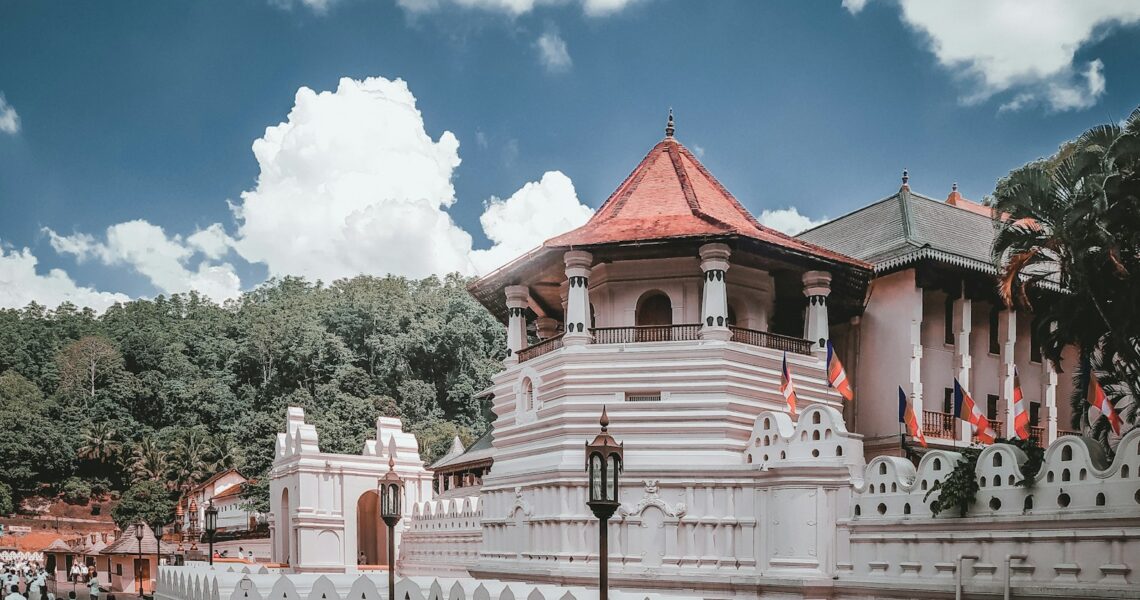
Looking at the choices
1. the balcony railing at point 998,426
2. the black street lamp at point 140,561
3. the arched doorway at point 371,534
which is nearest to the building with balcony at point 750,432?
the balcony railing at point 998,426

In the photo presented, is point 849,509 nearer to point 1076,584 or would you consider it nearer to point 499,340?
point 1076,584

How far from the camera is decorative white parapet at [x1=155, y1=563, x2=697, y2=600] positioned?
12320 mm

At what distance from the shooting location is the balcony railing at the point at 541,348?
23484 mm

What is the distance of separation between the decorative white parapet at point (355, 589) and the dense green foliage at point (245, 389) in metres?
43.7

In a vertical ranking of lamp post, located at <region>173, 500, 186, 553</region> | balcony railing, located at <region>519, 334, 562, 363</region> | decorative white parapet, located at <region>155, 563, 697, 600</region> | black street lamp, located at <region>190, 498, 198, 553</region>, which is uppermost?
balcony railing, located at <region>519, 334, 562, 363</region>

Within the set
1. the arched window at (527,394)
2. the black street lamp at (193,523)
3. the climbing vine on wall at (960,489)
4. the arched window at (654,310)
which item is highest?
the arched window at (654,310)

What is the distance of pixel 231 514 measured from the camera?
56.6m

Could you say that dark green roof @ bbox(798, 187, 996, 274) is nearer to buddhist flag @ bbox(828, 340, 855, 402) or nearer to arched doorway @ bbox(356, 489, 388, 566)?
buddhist flag @ bbox(828, 340, 855, 402)

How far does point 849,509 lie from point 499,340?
5941 centimetres

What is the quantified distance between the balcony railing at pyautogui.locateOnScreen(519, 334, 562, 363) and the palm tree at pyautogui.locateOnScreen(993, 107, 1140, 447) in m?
9.61

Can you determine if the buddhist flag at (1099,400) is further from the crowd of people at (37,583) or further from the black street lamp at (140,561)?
the black street lamp at (140,561)

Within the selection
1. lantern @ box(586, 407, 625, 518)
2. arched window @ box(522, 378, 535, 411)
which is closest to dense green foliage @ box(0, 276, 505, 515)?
arched window @ box(522, 378, 535, 411)

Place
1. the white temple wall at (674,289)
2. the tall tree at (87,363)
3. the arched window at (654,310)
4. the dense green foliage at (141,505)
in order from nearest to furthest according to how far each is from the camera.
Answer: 1. the white temple wall at (674,289)
2. the arched window at (654,310)
3. the dense green foliage at (141,505)
4. the tall tree at (87,363)

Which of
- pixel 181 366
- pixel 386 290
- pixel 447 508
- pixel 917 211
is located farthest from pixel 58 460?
pixel 917 211
